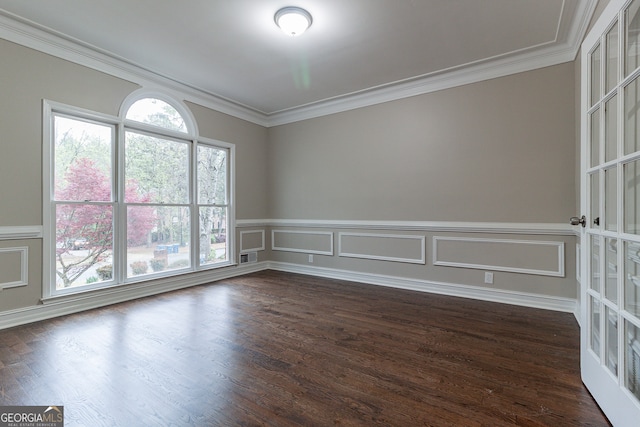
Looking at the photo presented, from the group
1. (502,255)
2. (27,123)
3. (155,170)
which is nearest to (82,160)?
(27,123)

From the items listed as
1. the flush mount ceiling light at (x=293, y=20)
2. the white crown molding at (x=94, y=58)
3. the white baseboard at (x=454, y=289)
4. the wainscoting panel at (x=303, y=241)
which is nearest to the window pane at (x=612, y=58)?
the flush mount ceiling light at (x=293, y=20)

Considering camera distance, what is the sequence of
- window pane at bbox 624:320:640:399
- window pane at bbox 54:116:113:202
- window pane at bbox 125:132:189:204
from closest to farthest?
window pane at bbox 624:320:640:399, window pane at bbox 54:116:113:202, window pane at bbox 125:132:189:204

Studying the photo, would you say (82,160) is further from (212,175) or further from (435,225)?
(435,225)

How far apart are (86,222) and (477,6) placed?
4.42 m

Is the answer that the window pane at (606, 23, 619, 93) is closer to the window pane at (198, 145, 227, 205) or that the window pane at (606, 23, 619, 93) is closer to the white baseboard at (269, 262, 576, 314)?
the white baseboard at (269, 262, 576, 314)

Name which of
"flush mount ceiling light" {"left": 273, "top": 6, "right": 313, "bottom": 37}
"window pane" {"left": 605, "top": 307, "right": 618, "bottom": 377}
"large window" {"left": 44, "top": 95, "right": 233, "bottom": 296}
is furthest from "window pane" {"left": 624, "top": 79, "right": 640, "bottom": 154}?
"large window" {"left": 44, "top": 95, "right": 233, "bottom": 296}

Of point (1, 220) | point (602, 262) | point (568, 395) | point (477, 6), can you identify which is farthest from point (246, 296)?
point (477, 6)

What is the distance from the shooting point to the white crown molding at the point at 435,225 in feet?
10.4

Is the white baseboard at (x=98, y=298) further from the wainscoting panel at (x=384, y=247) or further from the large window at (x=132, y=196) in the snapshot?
the wainscoting panel at (x=384, y=247)

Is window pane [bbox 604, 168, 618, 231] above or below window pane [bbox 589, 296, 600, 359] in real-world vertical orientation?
above

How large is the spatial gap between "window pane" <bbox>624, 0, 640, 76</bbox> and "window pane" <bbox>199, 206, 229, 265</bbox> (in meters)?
4.52

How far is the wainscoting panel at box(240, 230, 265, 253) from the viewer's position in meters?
5.05

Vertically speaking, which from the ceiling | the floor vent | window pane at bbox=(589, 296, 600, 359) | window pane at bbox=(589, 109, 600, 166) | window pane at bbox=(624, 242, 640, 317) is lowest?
the floor vent

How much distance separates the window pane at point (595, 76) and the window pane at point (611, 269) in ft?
2.77
